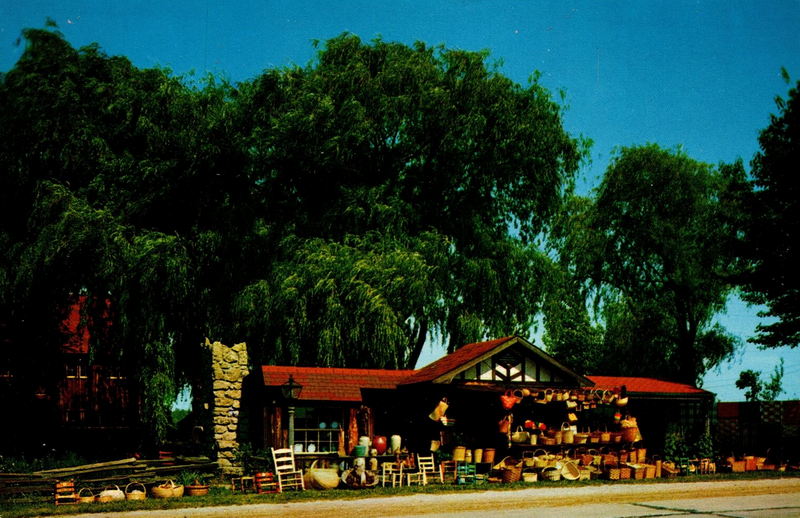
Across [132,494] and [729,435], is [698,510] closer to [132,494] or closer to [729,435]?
[132,494]

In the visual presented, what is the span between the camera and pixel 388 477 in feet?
64.7

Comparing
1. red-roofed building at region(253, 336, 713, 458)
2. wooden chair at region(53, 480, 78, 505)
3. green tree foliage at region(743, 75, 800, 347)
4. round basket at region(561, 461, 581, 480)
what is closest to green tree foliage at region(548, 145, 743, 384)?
green tree foliage at region(743, 75, 800, 347)

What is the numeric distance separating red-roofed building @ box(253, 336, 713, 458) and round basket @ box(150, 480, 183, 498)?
3238mm

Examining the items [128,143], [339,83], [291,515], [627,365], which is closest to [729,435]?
[627,365]

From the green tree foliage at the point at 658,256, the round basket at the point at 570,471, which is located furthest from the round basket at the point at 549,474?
Answer: the green tree foliage at the point at 658,256

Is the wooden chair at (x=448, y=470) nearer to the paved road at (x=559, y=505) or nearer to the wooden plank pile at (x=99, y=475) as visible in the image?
the paved road at (x=559, y=505)

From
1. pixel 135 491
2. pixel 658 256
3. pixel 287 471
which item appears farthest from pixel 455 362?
pixel 658 256

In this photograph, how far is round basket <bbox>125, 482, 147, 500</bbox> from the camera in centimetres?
1697

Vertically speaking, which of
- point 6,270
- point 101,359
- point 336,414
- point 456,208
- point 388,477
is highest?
point 456,208

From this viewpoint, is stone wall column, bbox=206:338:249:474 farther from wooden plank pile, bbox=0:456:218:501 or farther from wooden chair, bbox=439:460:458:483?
wooden chair, bbox=439:460:458:483

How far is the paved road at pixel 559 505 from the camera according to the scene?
13398mm

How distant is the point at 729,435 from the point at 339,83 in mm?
19761

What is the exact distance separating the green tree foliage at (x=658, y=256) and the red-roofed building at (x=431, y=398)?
14739mm

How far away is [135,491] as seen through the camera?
56.0 ft
